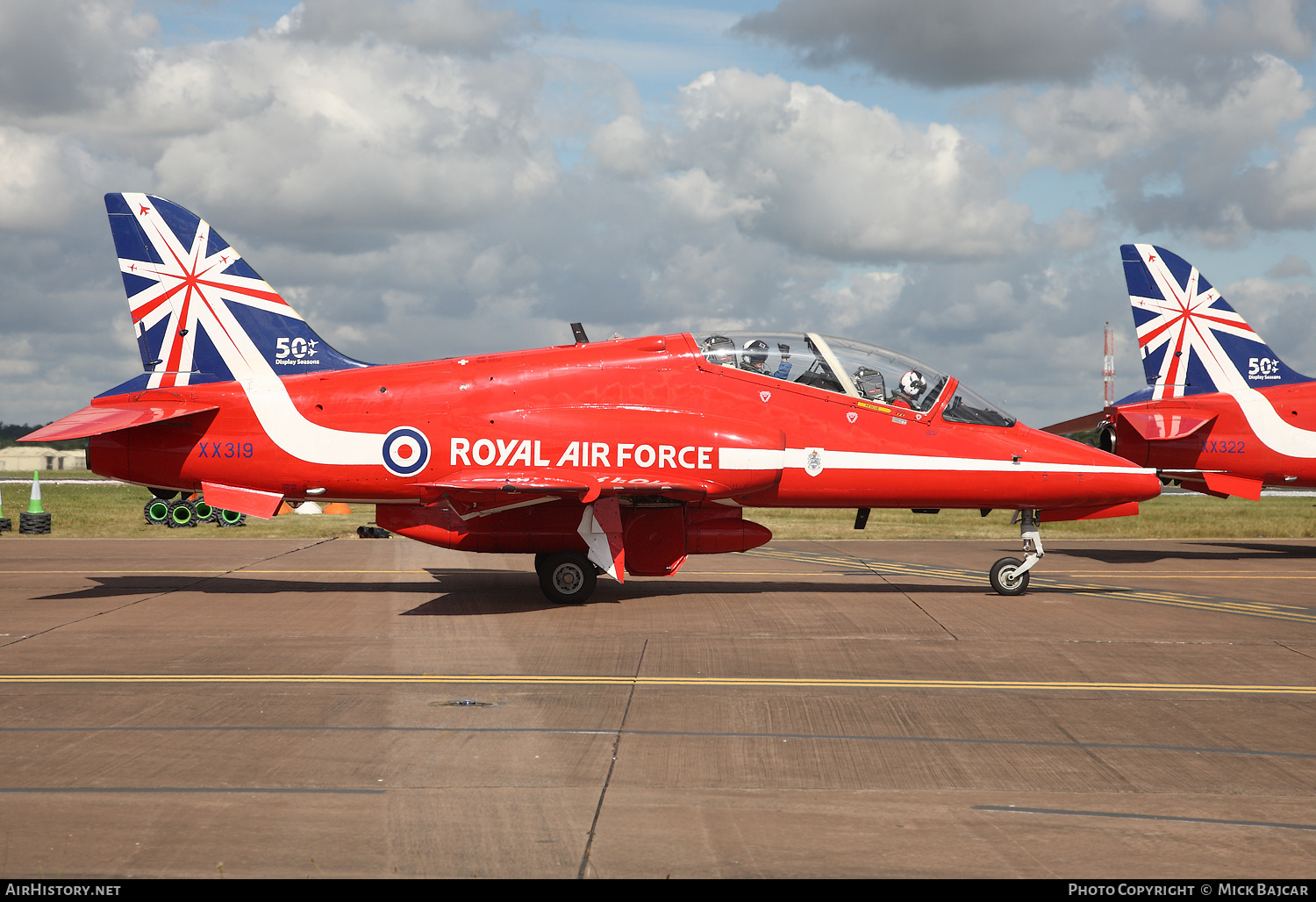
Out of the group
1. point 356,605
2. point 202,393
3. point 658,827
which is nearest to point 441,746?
point 658,827

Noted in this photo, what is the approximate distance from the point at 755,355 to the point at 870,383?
5.29 ft

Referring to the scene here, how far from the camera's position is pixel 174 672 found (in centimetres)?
919

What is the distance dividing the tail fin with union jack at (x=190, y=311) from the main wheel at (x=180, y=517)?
15741 mm

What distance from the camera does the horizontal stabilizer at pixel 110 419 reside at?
1260 cm

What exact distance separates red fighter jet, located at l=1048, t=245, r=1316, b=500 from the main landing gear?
22.4 ft

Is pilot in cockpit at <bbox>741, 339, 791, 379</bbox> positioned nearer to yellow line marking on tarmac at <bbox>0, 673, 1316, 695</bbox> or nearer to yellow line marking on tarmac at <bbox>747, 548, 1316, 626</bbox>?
yellow line marking on tarmac at <bbox>747, 548, 1316, 626</bbox>

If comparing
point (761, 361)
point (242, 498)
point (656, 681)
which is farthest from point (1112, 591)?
point (242, 498)

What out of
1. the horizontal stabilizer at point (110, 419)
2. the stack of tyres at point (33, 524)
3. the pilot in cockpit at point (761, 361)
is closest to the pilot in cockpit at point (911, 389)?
the pilot in cockpit at point (761, 361)

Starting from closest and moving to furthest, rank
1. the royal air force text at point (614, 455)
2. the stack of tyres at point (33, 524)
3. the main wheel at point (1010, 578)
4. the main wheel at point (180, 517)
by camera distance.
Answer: the royal air force text at point (614, 455) < the main wheel at point (1010, 578) < the stack of tyres at point (33, 524) < the main wheel at point (180, 517)

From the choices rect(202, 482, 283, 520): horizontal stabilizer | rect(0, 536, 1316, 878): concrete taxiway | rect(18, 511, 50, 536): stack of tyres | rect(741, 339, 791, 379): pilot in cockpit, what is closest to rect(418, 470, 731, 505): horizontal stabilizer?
rect(0, 536, 1316, 878): concrete taxiway

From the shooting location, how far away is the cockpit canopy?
1370cm

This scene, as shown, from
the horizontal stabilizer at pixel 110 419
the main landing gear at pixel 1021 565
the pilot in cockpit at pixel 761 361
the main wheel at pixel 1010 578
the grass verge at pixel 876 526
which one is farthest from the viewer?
the grass verge at pixel 876 526

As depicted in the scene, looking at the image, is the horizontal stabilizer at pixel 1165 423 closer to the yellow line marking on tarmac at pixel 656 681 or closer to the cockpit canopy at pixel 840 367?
the cockpit canopy at pixel 840 367

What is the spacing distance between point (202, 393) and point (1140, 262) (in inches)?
710
